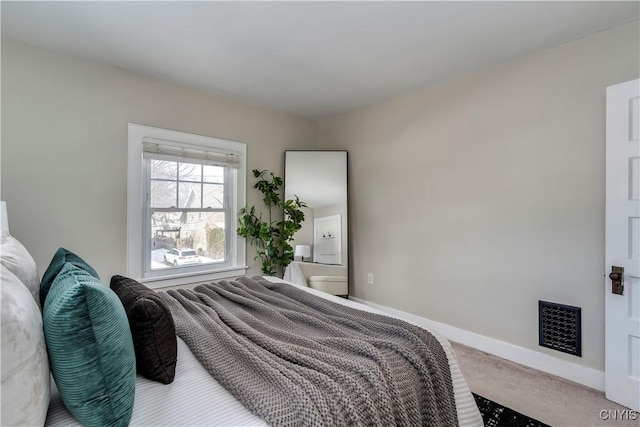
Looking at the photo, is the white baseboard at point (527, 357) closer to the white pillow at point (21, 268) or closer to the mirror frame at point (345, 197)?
the mirror frame at point (345, 197)

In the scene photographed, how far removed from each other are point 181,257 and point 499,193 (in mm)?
3166

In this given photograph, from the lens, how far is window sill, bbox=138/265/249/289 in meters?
2.91

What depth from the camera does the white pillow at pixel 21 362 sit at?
0.65 meters

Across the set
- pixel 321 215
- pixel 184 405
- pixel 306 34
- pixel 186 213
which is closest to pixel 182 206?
pixel 186 213

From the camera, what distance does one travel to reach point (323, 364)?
3.64 feet

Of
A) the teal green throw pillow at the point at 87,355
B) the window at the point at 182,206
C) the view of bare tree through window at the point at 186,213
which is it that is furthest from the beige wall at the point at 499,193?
the teal green throw pillow at the point at 87,355

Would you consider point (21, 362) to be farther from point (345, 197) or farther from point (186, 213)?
point (345, 197)

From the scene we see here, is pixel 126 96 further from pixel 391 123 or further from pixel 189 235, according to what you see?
pixel 391 123

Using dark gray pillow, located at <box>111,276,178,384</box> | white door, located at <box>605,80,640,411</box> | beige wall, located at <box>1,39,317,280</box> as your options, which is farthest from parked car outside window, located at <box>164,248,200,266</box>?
white door, located at <box>605,80,640,411</box>

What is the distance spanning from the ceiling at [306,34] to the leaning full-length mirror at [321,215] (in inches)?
44.9

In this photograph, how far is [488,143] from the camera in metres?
2.69

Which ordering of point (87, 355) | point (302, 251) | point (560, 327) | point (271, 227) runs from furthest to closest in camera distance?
point (302, 251) < point (271, 227) < point (560, 327) < point (87, 355)

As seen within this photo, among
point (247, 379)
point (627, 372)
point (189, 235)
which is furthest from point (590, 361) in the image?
point (189, 235)

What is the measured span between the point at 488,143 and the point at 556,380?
6.40 ft
